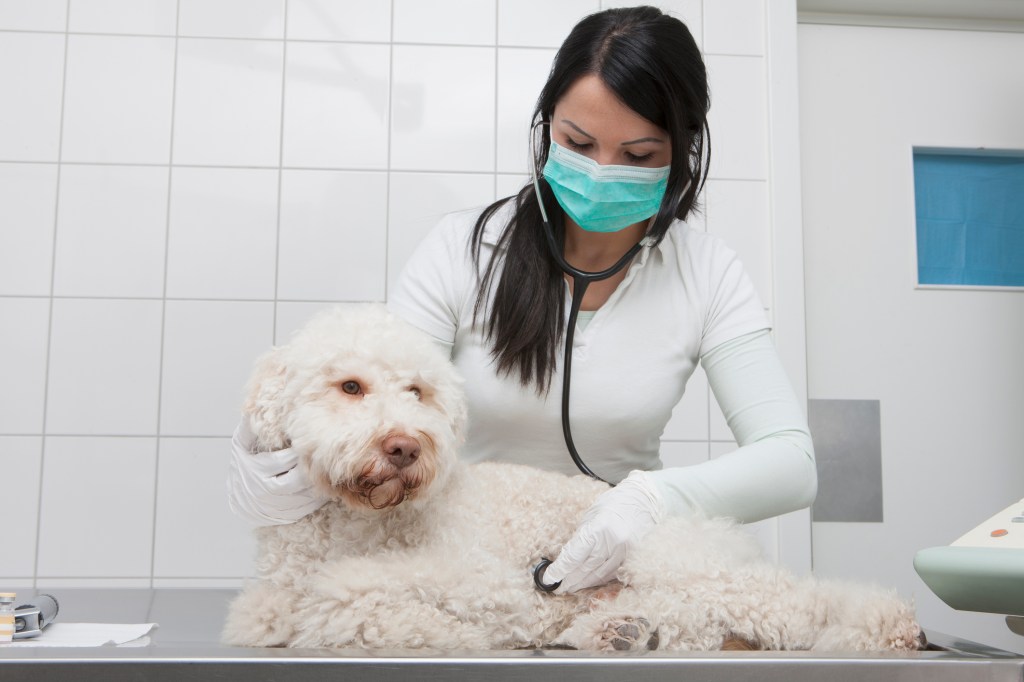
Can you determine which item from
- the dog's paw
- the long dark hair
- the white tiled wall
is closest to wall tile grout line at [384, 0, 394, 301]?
the white tiled wall

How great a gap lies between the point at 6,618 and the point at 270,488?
0.39 meters

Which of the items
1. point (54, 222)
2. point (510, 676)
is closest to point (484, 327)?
point (510, 676)

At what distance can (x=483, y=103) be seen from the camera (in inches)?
85.4

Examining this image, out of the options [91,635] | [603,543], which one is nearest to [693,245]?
[603,543]

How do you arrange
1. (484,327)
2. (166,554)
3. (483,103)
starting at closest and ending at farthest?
(484,327) → (166,554) → (483,103)

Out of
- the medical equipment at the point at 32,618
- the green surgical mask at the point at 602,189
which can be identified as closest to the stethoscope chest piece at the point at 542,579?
the green surgical mask at the point at 602,189

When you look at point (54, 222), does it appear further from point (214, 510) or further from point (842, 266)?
point (842, 266)

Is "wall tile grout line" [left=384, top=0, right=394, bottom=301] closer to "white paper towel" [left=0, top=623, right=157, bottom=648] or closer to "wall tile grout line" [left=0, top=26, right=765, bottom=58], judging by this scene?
"wall tile grout line" [left=0, top=26, right=765, bottom=58]

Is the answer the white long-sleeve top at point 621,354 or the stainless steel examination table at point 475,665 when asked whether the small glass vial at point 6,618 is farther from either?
the white long-sleeve top at point 621,354

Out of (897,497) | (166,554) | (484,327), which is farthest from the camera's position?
(897,497)

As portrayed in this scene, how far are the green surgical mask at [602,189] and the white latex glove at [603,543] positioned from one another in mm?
455

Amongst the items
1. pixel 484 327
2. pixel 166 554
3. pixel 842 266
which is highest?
pixel 842 266

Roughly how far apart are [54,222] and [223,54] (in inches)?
23.8

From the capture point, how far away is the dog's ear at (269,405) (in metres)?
0.91
